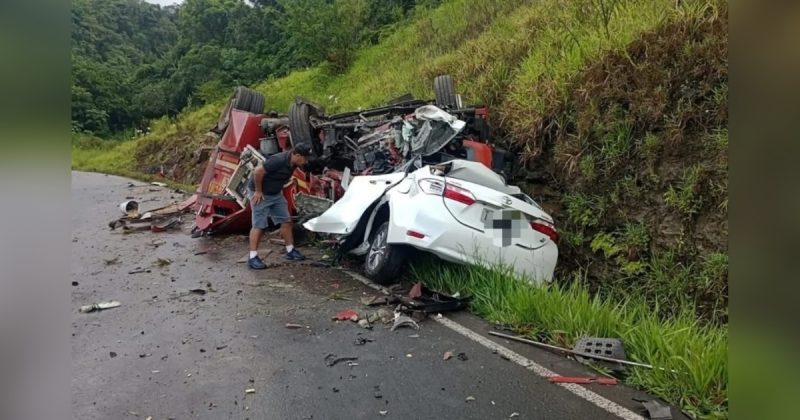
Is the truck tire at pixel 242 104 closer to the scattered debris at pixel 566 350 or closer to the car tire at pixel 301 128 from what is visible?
the car tire at pixel 301 128

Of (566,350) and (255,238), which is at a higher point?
(255,238)

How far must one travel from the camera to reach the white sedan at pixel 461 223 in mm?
5133

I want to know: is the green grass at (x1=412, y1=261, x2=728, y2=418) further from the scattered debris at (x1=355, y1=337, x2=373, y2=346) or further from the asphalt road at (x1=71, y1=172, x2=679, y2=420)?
the scattered debris at (x1=355, y1=337, x2=373, y2=346)

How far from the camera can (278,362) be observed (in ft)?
13.2

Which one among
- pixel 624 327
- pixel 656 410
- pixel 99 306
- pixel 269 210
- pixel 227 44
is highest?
pixel 227 44

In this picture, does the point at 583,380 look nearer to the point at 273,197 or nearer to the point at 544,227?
the point at 544,227

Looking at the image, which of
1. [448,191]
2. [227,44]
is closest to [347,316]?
[448,191]

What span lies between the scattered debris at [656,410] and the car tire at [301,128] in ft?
20.2

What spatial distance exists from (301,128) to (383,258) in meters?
3.48

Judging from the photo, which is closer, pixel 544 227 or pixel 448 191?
pixel 448 191

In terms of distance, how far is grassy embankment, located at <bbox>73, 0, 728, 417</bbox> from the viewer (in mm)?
4355
